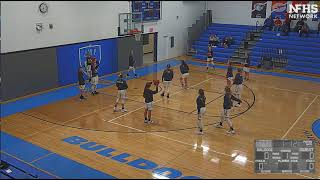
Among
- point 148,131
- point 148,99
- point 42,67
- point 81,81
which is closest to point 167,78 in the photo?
point 148,99

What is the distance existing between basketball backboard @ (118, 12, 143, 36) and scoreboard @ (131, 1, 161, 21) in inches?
9.6

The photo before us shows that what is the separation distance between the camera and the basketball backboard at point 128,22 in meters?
23.0

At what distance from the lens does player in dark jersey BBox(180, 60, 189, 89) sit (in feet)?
63.1

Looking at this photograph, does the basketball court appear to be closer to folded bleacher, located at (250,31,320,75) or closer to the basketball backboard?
the basketball backboard

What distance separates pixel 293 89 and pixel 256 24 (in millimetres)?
11736

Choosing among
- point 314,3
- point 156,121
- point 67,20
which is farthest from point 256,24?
point 156,121

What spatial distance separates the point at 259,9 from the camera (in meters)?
30.8

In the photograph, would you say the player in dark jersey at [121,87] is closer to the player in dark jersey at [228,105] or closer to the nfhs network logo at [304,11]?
the player in dark jersey at [228,105]

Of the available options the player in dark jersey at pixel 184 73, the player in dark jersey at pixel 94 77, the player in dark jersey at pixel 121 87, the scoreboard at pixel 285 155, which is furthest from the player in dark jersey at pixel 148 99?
the scoreboard at pixel 285 155

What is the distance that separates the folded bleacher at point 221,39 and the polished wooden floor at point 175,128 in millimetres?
8945

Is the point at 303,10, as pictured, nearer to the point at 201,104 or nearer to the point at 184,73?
the point at 184,73

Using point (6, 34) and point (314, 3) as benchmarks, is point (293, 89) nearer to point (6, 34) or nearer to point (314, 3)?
point (314, 3)

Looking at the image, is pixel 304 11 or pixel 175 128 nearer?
pixel 175 128

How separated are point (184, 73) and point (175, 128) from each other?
579cm
